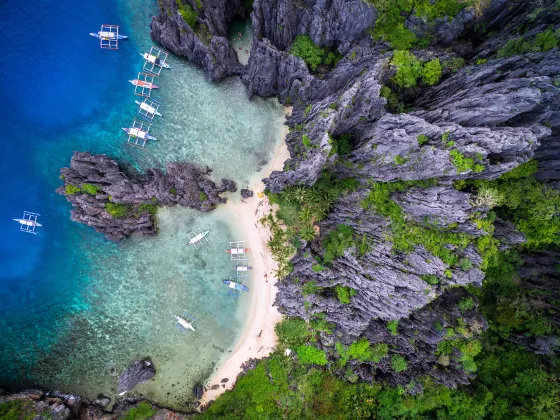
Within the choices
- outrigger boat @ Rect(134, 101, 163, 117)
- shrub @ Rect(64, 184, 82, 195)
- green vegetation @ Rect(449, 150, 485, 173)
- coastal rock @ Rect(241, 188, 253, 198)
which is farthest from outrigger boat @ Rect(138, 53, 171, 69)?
Answer: green vegetation @ Rect(449, 150, 485, 173)

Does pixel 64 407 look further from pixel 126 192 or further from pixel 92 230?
pixel 126 192

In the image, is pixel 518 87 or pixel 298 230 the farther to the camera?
pixel 298 230

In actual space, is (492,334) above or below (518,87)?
below

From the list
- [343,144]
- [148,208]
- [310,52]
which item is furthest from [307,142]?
[148,208]

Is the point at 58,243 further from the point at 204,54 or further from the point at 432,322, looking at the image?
the point at 432,322

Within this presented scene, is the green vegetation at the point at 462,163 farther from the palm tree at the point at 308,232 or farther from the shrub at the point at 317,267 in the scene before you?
the shrub at the point at 317,267

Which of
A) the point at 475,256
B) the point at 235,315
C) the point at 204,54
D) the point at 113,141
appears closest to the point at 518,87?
the point at 475,256
